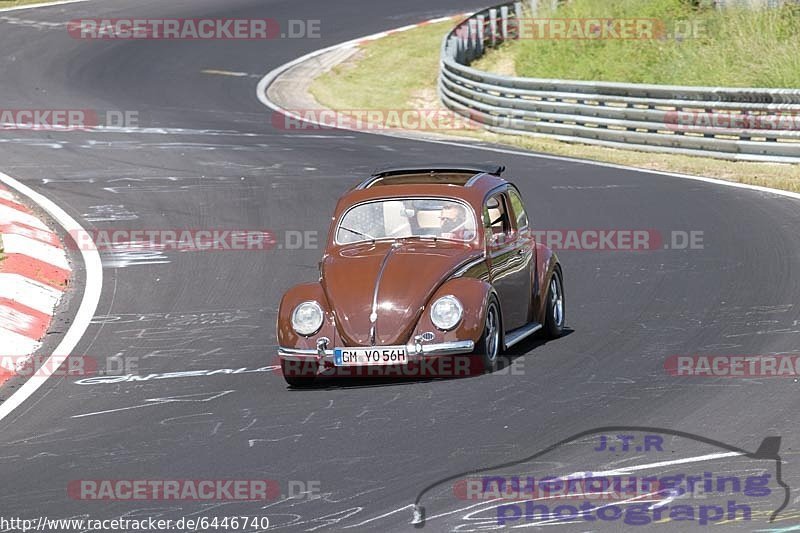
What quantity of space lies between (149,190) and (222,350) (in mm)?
8532

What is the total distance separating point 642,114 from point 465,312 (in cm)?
1500

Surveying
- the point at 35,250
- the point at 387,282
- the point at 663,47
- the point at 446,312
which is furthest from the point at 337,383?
the point at 663,47

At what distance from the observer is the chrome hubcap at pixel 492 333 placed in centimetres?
994

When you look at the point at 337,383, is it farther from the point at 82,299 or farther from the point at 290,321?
the point at 82,299

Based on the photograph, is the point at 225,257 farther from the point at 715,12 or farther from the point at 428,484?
the point at 715,12

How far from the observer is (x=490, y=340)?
32.8 feet

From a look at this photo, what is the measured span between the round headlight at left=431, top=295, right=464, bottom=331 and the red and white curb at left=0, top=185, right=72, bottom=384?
11.1 ft

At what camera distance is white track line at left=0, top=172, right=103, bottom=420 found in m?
9.84

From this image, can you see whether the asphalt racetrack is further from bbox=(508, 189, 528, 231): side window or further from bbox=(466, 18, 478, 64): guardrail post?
bbox=(466, 18, 478, 64): guardrail post

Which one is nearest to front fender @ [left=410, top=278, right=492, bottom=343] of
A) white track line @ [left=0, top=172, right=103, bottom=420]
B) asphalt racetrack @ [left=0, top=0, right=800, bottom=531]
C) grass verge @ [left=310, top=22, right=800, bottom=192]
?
asphalt racetrack @ [left=0, top=0, right=800, bottom=531]

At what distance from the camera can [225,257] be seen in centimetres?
1473

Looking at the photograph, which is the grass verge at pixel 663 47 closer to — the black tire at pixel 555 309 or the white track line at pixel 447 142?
the white track line at pixel 447 142

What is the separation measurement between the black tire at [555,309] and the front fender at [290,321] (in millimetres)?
2112

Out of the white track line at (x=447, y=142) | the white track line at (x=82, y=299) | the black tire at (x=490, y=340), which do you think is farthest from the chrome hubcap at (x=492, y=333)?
the white track line at (x=447, y=142)
